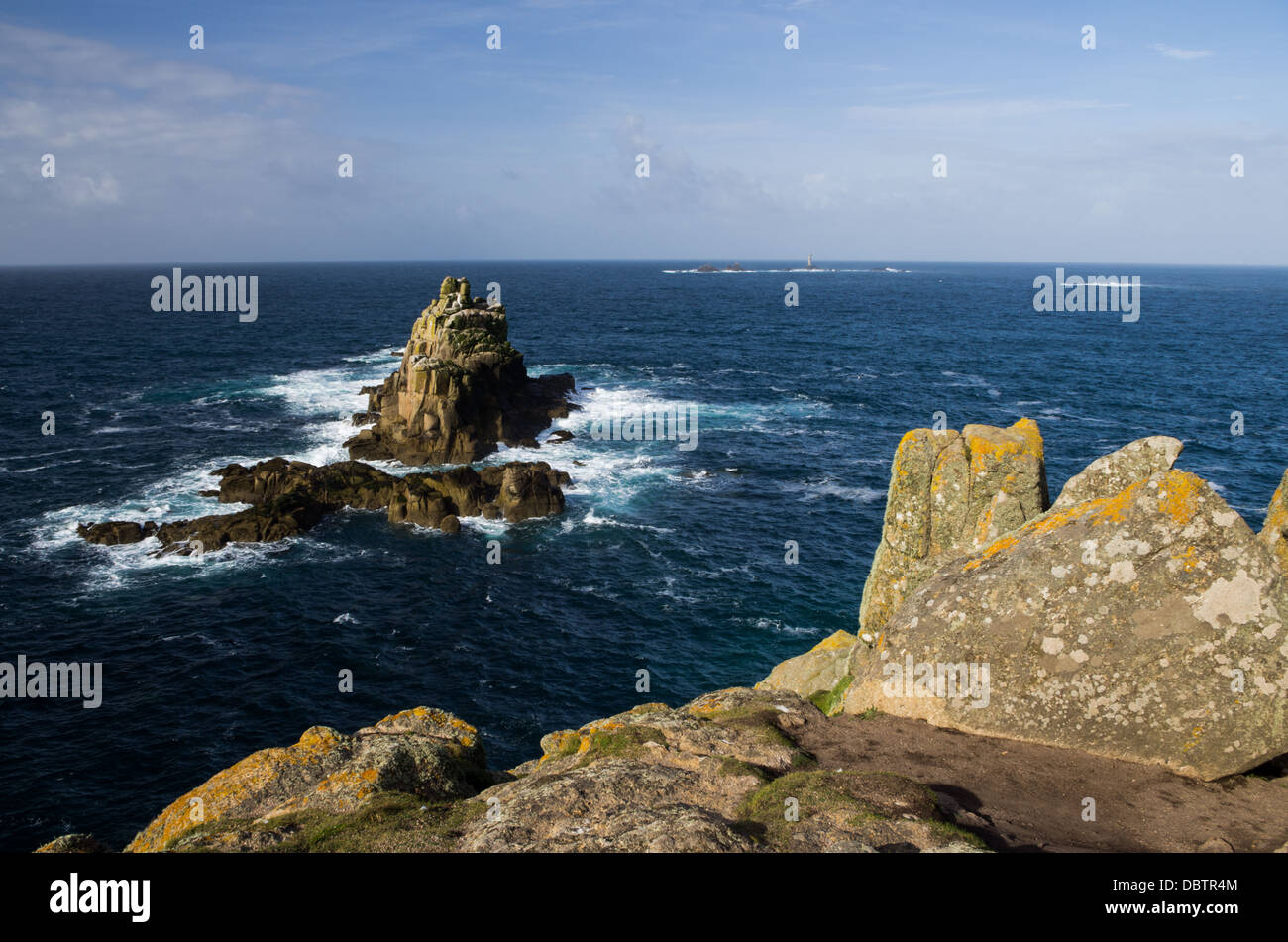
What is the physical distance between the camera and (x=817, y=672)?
906 inches

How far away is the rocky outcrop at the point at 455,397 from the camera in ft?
203

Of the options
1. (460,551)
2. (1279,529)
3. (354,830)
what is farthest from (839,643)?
(460,551)

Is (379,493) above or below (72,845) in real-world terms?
below

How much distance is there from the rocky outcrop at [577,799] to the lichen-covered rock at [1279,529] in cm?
981

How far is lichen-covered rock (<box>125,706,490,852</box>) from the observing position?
478 inches

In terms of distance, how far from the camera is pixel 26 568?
145 ft

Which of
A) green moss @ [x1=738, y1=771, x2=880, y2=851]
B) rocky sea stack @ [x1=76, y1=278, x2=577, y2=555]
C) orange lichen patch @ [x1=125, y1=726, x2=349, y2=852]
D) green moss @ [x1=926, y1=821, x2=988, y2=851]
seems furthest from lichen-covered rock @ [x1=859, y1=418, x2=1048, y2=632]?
rocky sea stack @ [x1=76, y1=278, x2=577, y2=555]

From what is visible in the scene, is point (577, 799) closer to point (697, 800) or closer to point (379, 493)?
Answer: point (697, 800)

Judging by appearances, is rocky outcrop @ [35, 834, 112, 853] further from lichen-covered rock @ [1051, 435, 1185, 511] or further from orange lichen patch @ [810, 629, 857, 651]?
orange lichen patch @ [810, 629, 857, 651]

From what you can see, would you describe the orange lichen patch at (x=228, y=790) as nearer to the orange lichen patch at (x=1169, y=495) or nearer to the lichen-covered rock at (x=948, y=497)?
the lichen-covered rock at (x=948, y=497)

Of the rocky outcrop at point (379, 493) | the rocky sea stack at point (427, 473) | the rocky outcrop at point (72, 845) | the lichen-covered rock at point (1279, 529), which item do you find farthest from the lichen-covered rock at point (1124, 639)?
the rocky sea stack at point (427, 473)

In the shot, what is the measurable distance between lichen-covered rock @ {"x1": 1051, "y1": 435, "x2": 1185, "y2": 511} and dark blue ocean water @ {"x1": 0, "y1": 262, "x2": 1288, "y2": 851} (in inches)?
867

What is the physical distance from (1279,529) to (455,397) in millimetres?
55753

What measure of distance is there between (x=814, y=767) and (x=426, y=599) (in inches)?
1322
